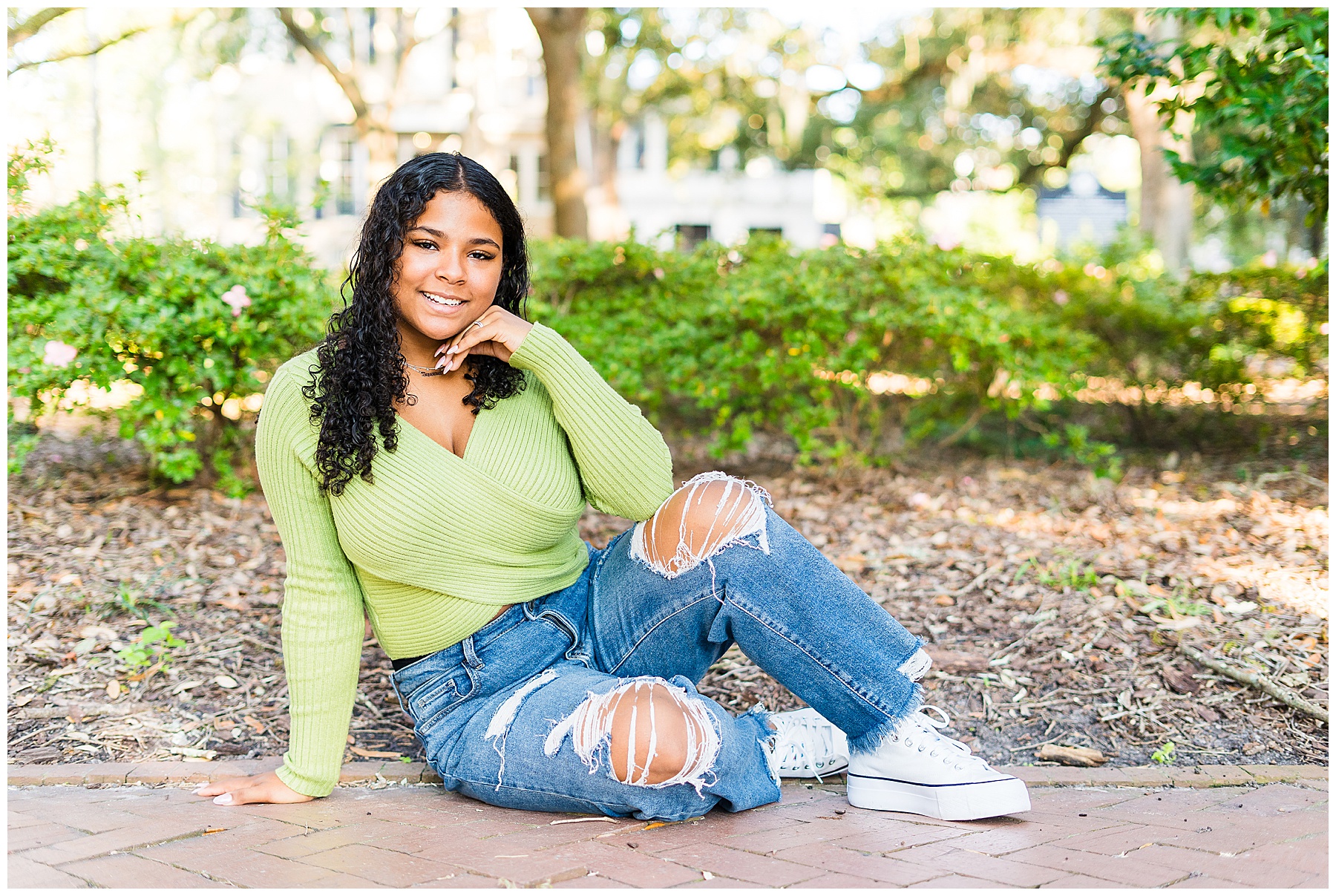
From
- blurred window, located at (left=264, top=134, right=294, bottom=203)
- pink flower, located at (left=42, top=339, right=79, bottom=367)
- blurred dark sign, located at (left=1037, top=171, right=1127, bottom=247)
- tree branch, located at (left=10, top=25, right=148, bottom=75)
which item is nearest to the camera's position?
pink flower, located at (left=42, top=339, right=79, bottom=367)

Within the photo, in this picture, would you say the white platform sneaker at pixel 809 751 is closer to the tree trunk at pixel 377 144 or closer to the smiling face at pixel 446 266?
the smiling face at pixel 446 266

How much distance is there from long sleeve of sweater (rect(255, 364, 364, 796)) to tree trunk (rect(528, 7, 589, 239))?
240 inches

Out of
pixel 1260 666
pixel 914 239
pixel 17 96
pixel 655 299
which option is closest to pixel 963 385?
pixel 914 239

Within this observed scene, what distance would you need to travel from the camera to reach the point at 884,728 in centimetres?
223

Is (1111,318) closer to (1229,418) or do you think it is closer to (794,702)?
(1229,418)

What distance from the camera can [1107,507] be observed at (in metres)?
4.52

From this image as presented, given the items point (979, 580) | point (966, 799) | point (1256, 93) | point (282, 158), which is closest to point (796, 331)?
point (979, 580)

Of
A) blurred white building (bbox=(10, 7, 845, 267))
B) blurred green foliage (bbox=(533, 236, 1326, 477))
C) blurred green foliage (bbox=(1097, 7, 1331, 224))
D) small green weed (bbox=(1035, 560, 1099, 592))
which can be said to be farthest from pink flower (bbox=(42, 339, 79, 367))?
blurred white building (bbox=(10, 7, 845, 267))

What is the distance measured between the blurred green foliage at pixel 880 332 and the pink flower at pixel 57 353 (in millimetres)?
1768

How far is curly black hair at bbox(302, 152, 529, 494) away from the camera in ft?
7.04

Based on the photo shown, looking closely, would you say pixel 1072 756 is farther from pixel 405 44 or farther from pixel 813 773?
pixel 405 44

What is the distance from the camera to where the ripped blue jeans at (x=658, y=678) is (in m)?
2.11

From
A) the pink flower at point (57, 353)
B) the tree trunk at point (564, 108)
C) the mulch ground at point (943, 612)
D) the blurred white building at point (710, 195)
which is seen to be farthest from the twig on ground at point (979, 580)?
the blurred white building at point (710, 195)

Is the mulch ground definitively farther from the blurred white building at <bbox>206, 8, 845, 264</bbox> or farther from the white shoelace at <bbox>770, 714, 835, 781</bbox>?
the blurred white building at <bbox>206, 8, 845, 264</bbox>
